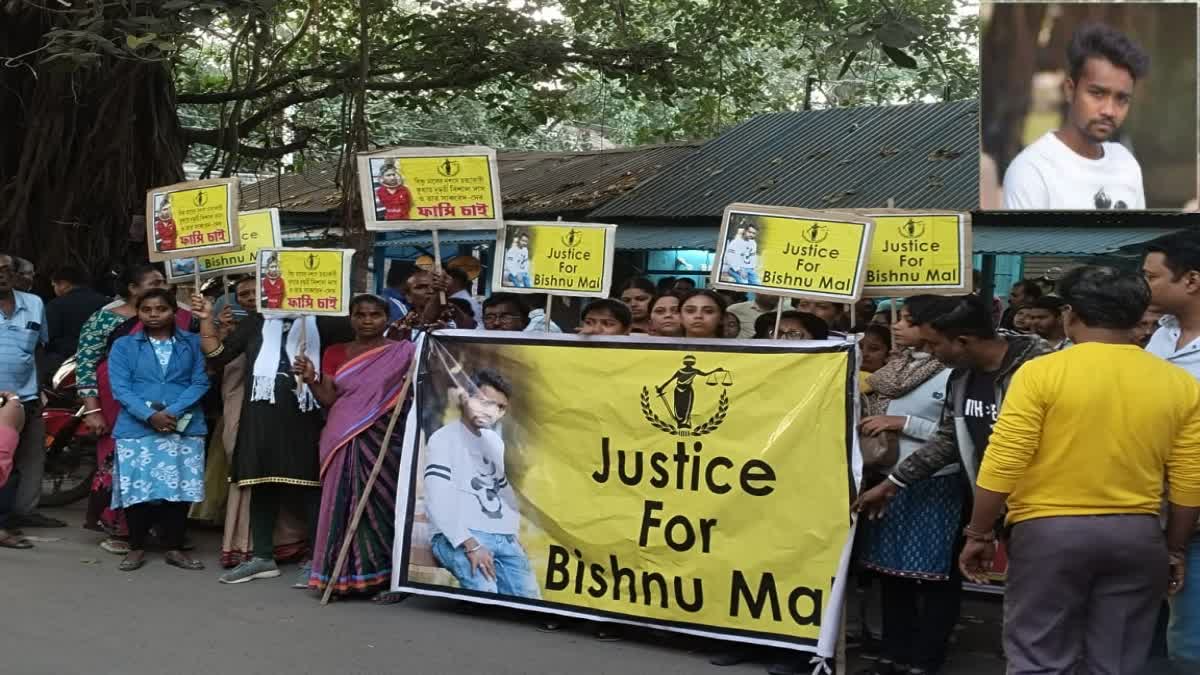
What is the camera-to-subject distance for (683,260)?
1819cm

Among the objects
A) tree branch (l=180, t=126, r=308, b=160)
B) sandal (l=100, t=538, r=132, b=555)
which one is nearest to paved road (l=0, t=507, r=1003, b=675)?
sandal (l=100, t=538, r=132, b=555)

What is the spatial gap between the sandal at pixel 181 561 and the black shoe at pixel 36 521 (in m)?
1.49

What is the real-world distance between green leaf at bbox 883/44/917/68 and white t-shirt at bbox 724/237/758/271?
2054mm

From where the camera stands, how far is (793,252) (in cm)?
595

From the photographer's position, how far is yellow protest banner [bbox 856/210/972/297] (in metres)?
6.09

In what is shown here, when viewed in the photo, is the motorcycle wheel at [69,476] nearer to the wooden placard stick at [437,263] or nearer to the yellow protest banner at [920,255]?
the wooden placard stick at [437,263]

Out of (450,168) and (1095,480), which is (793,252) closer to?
(450,168)

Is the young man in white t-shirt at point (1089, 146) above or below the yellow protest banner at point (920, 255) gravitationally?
above

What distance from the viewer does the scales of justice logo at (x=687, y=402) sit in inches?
231

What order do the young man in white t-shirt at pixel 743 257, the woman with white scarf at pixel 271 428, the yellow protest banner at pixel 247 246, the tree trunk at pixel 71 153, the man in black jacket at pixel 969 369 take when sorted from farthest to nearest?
the tree trunk at pixel 71 153
the yellow protest banner at pixel 247 246
the woman with white scarf at pixel 271 428
the young man in white t-shirt at pixel 743 257
the man in black jacket at pixel 969 369

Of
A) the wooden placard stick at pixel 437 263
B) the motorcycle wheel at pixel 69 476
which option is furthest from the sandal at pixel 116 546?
the wooden placard stick at pixel 437 263

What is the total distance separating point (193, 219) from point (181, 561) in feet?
5.89

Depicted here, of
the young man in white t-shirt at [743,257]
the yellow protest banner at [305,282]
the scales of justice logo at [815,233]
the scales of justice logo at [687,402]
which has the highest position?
the scales of justice logo at [815,233]

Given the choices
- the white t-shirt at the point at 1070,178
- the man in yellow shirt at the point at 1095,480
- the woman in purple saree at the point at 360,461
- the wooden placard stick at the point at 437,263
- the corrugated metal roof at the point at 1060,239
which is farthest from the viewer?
the corrugated metal roof at the point at 1060,239
